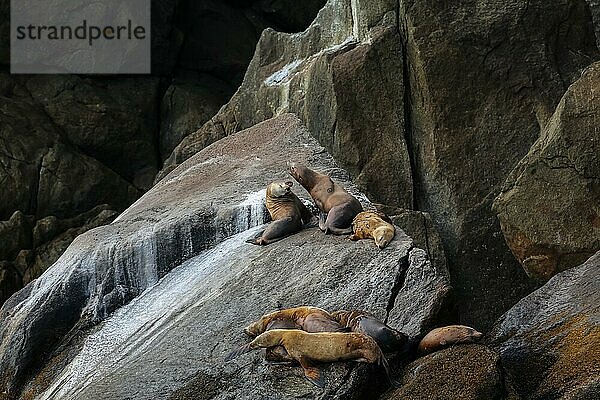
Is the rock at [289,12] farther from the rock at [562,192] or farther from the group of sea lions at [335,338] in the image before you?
the group of sea lions at [335,338]

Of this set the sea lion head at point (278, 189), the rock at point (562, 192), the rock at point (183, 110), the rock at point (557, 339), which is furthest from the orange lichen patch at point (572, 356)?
the rock at point (183, 110)

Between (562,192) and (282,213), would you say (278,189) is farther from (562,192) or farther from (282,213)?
(562,192)

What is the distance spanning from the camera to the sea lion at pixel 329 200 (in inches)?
328

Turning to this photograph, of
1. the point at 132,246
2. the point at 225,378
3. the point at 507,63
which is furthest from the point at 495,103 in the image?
the point at 225,378

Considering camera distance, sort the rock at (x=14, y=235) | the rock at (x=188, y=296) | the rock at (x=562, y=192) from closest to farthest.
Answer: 1. the rock at (x=188, y=296)
2. the rock at (x=562, y=192)
3. the rock at (x=14, y=235)

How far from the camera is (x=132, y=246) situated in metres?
8.80

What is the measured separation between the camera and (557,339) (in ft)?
22.6

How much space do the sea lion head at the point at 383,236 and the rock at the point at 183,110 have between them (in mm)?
13178

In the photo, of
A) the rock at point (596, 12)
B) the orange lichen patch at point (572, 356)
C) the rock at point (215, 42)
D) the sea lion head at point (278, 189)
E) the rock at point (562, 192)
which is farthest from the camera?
the rock at point (215, 42)

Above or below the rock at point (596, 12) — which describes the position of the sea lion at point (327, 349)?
below

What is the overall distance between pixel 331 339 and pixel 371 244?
1730 millimetres

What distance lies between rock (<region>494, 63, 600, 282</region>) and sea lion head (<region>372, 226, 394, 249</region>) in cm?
220

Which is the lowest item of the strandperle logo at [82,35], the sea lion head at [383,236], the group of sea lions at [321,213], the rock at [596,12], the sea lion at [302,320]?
the sea lion at [302,320]

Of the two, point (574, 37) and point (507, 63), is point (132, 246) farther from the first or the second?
point (574, 37)
